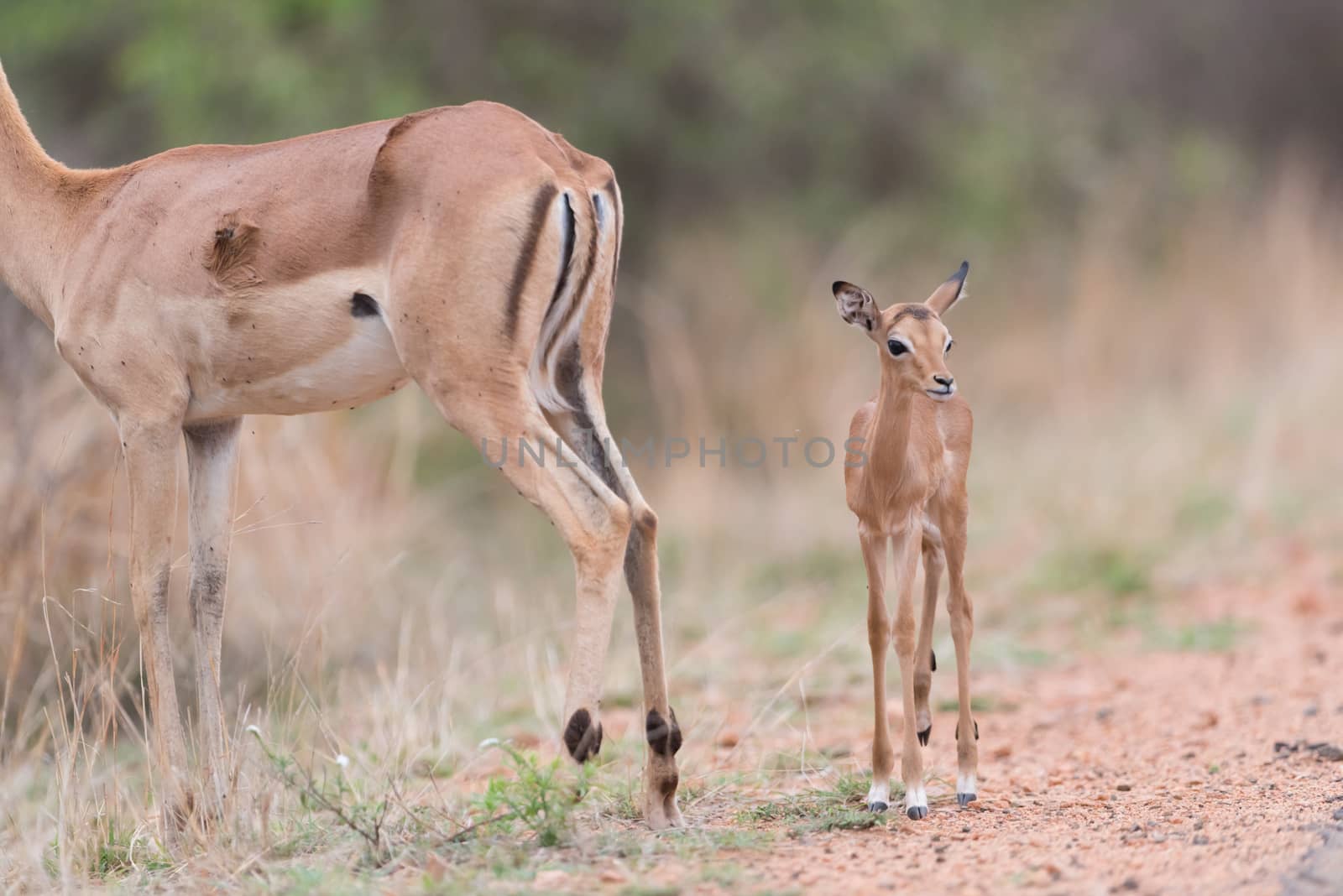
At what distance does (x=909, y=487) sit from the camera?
4148 millimetres

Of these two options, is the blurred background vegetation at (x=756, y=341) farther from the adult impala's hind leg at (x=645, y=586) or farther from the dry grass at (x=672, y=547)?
the adult impala's hind leg at (x=645, y=586)

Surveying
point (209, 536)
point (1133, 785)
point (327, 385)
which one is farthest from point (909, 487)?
point (209, 536)

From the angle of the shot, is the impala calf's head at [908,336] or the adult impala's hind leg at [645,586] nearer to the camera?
the impala calf's head at [908,336]

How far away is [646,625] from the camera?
4.27 m

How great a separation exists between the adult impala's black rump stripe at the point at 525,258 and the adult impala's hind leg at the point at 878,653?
1155mm

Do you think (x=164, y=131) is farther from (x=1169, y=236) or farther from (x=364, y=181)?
(x=1169, y=236)

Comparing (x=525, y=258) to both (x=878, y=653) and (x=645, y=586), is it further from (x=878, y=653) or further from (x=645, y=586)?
(x=878, y=653)

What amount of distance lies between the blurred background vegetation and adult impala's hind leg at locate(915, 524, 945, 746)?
1.07 metres

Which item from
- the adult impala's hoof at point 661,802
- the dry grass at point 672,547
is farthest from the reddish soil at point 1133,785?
the dry grass at point 672,547

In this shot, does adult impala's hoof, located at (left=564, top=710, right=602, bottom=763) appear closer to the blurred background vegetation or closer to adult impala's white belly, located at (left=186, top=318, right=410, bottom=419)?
adult impala's white belly, located at (left=186, top=318, right=410, bottom=419)

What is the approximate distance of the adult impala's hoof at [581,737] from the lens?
12.9ft

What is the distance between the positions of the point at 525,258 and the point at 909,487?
4.11ft

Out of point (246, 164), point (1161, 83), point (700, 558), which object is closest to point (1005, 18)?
point (1161, 83)

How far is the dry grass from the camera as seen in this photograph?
458 cm
